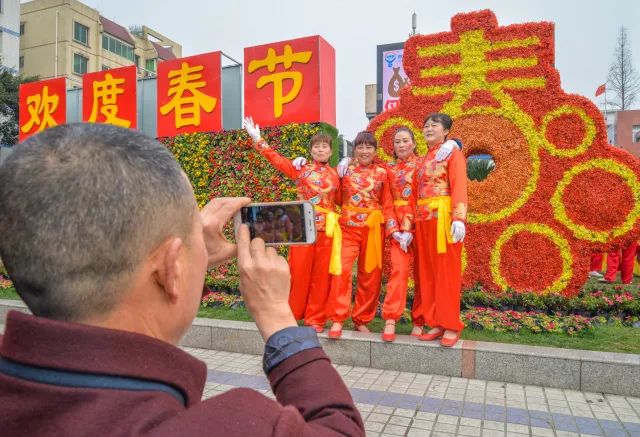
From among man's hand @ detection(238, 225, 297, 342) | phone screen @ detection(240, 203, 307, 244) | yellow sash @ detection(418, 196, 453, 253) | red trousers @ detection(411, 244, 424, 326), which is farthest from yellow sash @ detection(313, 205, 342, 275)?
man's hand @ detection(238, 225, 297, 342)

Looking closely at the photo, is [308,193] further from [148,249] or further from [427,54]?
[148,249]

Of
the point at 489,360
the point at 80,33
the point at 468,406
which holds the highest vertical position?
the point at 80,33

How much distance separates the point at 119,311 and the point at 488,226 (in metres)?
5.38

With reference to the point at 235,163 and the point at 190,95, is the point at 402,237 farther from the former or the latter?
the point at 190,95

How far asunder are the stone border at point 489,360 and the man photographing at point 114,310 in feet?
10.5

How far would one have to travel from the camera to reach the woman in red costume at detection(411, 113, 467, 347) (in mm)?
3913

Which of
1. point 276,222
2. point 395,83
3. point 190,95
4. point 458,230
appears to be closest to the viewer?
point 276,222

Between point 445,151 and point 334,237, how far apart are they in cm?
115

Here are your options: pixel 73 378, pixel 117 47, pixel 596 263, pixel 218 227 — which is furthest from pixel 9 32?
pixel 73 378

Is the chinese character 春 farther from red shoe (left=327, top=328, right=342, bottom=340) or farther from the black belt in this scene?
the black belt

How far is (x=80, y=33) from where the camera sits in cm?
2733

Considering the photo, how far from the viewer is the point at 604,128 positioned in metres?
5.20

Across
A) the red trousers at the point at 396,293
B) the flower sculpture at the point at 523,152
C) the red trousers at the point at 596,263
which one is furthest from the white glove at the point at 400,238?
the red trousers at the point at 596,263

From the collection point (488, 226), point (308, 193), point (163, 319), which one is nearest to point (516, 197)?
point (488, 226)
